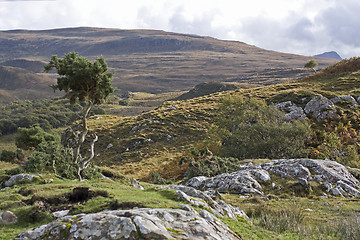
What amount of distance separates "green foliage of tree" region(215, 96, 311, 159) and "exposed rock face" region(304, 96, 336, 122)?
8.26 meters

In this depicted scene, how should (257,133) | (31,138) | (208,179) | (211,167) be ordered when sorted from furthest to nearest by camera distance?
(31,138)
(257,133)
(211,167)
(208,179)

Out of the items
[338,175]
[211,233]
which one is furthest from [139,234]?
[338,175]

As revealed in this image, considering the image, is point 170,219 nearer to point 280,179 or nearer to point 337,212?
point 337,212

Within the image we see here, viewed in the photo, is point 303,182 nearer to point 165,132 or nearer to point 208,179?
point 208,179

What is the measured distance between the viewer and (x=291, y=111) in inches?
1879

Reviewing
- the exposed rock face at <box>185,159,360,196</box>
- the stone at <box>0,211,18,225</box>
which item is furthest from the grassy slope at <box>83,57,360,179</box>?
Result: the stone at <box>0,211,18,225</box>

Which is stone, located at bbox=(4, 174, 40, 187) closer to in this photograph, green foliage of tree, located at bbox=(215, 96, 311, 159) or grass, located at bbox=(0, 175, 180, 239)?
grass, located at bbox=(0, 175, 180, 239)

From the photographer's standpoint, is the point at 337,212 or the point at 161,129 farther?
the point at 161,129

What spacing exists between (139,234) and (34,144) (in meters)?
36.8

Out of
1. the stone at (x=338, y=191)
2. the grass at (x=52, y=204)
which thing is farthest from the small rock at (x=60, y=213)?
the stone at (x=338, y=191)

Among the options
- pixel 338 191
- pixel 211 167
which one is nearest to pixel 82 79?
pixel 211 167

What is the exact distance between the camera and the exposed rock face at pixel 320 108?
43.6 metres

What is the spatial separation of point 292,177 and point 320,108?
88.1ft

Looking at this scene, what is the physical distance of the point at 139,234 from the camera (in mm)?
7637
